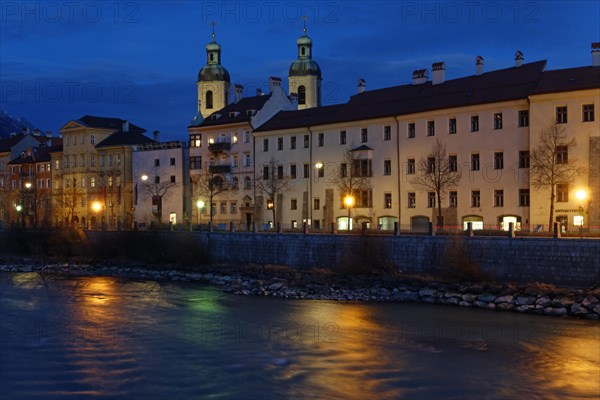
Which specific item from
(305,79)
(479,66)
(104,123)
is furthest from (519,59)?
(104,123)

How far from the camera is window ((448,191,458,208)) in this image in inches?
1998

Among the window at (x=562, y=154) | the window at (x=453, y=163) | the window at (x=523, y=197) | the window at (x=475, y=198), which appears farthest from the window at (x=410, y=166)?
the window at (x=562, y=154)

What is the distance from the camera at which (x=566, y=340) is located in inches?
985

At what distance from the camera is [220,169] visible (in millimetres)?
68438

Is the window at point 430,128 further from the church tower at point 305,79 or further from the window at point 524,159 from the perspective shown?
the church tower at point 305,79

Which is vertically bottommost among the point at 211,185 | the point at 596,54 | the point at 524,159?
the point at 211,185

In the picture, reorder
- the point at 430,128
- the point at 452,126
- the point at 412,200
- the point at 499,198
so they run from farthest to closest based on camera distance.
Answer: the point at 412,200
the point at 430,128
the point at 452,126
the point at 499,198

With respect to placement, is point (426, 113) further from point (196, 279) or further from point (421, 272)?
point (196, 279)

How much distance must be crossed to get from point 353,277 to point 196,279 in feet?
35.9

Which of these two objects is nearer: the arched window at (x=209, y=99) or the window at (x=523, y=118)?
the window at (x=523, y=118)

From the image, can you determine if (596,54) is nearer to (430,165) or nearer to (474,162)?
(474,162)

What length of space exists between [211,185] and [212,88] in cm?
2292

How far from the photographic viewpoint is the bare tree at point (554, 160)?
44281mm

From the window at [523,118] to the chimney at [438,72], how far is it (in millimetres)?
10498
